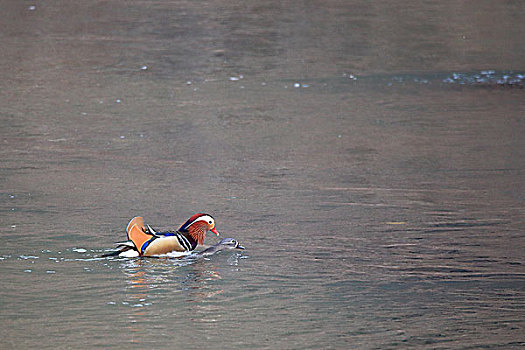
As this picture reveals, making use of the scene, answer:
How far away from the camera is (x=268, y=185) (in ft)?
24.8

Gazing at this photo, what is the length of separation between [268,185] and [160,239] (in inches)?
80.1

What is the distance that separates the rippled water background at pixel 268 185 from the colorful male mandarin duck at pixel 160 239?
0.24 feet

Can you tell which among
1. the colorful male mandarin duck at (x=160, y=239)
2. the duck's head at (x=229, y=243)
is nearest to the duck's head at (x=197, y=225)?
the colorful male mandarin duck at (x=160, y=239)

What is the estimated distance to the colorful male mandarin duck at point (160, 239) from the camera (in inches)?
222

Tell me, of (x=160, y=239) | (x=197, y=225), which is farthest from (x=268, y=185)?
(x=160, y=239)

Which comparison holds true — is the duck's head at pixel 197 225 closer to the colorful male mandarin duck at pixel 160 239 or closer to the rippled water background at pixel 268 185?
the colorful male mandarin duck at pixel 160 239

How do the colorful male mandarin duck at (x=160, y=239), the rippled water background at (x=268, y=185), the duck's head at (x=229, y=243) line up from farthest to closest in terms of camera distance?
1. the duck's head at (x=229, y=243)
2. the colorful male mandarin duck at (x=160, y=239)
3. the rippled water background at (x=268, y=185)

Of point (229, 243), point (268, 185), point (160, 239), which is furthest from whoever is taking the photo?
point (268, 185)

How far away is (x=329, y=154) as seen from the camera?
28.6ft

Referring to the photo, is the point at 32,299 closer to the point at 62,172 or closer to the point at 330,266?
the point at 330,266

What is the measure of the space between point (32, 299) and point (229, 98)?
21.1 ft

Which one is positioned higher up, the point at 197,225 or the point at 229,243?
the point at 197,225

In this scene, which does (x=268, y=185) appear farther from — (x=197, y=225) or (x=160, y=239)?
(x=160, y=239)

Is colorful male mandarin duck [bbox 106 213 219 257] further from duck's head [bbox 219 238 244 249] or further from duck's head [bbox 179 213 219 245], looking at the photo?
duck's head [bbox 219 238 244 249]
